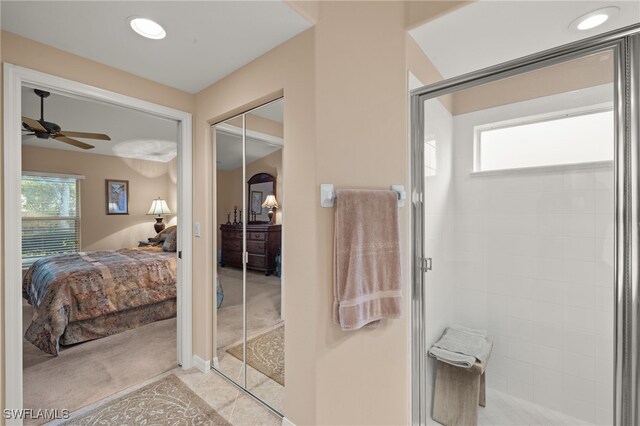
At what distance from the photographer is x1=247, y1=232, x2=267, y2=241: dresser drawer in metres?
1.93

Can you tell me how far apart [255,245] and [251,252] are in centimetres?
7

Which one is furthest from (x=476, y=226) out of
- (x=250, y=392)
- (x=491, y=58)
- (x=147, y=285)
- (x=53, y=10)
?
(x=147, y=285)

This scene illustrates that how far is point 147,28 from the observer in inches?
59.9

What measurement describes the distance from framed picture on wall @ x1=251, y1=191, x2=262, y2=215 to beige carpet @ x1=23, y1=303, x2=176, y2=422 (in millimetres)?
1545

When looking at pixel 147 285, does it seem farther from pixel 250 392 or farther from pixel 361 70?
pixel 361 70

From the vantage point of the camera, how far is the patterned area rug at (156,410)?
1728 mm

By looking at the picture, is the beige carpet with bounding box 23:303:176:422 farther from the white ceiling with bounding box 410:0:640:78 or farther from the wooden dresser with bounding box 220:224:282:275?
the white ceiling with bounding box 410:0:640:78

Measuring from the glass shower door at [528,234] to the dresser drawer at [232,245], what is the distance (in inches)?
50.0

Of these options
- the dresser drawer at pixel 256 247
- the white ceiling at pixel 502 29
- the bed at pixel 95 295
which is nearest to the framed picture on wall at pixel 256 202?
the dresser drawer at pixel 256 247

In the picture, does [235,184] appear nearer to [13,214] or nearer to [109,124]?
[13,214]

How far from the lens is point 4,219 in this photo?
145 centimetres

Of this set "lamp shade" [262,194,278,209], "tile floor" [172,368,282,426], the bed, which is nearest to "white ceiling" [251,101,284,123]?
"lamp shade" [262,194,278,209]

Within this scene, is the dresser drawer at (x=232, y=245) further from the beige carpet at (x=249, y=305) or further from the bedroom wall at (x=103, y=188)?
the bedroom wall at (x=103, y=188)

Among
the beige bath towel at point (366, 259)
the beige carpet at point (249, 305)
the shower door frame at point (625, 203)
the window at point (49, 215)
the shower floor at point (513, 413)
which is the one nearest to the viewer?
the shower door frame at point (625, 203)
